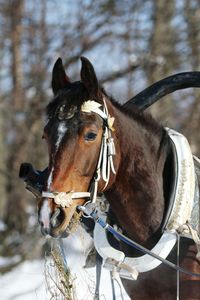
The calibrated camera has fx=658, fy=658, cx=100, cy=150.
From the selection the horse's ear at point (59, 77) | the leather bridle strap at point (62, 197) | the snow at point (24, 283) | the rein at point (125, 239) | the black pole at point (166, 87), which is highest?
the horse's ear at point (59, 77)

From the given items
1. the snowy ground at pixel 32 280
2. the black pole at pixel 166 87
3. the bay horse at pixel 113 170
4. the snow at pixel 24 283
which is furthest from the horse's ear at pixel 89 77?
the snow at pixel 24 283

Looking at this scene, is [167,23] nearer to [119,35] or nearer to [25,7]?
[119,35]

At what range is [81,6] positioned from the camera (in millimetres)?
10734

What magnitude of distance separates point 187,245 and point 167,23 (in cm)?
781

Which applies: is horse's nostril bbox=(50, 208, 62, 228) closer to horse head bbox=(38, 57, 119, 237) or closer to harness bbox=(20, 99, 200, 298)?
horse head bbox=(38, 57, 119, 237)

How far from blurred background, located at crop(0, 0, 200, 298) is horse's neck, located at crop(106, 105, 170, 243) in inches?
258

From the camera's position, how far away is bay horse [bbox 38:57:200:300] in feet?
10.4

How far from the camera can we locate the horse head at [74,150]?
10.3 feet

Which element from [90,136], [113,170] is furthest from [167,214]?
[90,136]

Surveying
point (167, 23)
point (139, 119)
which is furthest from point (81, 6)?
point (139, 119)

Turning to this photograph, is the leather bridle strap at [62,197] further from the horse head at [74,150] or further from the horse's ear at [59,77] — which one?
the horse's ear at [59,77]

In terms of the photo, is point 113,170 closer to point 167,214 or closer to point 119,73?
point 167,214

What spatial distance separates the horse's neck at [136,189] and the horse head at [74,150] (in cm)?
13

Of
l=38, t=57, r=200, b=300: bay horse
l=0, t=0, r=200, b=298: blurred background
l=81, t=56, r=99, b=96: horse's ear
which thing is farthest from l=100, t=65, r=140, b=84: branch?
l=81, t=56, r=99, b=96: horse's ear
